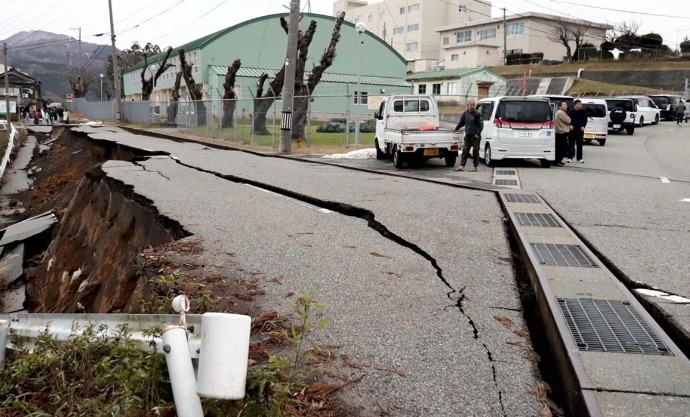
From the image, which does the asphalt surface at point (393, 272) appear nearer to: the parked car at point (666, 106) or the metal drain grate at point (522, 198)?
the metal drain grate at point (522, 198)

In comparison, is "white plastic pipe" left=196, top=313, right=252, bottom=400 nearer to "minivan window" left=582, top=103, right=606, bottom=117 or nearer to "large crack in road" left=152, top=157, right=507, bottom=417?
"large crack in road" left=152, top=157, right=507, bottom=417

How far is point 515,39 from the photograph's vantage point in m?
76.1

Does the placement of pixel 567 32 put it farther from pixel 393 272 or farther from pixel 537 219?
pixel 393 272

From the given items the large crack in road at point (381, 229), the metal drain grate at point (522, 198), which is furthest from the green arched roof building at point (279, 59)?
the metal drain grate at point (522, 198)

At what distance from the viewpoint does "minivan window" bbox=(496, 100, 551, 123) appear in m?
16.0

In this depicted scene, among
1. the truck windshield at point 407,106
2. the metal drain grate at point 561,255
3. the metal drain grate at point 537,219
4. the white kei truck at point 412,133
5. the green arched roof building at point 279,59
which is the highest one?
the green arched roof building at point 279,59

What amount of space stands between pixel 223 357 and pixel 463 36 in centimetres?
8431

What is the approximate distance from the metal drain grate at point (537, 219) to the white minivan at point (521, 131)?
7450 millimetres

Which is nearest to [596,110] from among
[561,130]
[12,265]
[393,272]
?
[561,130]

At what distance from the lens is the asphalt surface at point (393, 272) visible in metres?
3.40

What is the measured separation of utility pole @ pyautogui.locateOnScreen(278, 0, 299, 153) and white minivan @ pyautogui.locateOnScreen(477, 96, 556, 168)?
7.91m

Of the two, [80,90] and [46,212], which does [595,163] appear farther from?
[80,90]

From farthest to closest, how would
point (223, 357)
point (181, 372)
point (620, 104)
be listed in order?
point (620, 104) → point (181, 372) → point (223, 357)

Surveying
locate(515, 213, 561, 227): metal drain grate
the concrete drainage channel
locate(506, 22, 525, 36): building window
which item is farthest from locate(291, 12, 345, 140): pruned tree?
locate(506, 22, 525, 36): building window
